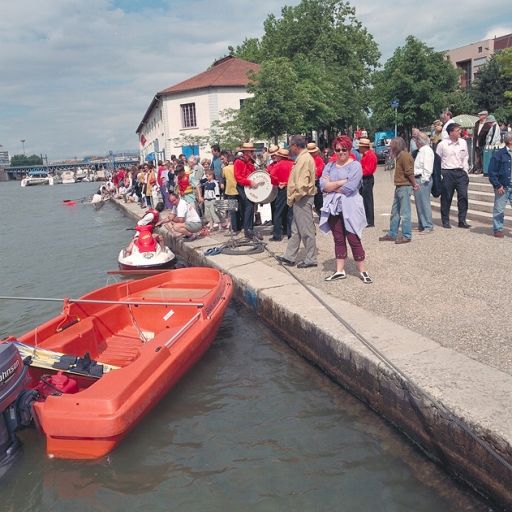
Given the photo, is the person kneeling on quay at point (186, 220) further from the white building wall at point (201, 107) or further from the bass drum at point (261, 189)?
the white building wall at point (201, 107)

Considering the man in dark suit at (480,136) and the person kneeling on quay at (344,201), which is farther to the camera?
the man in dark suit at (480,136)

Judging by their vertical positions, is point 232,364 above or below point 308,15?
below

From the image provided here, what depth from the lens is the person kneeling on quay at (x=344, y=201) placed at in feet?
21.1

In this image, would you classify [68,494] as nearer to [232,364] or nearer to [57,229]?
[232,364]

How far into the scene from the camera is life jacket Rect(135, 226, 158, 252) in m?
10.1

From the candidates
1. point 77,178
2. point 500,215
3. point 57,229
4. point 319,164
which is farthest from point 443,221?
point 77,178

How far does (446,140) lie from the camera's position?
9000 mm

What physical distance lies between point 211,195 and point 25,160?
7353 inches

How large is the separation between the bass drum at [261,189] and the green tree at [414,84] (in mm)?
24571

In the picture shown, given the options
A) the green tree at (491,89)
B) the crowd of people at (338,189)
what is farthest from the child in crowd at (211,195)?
the green tree at (491,89)

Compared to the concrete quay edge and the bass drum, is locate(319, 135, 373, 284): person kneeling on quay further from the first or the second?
the bass drum

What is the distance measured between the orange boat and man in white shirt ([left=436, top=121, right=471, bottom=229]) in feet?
14.7

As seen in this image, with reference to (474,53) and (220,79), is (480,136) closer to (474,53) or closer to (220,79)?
(220,79)

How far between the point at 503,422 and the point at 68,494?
3.13 metres
